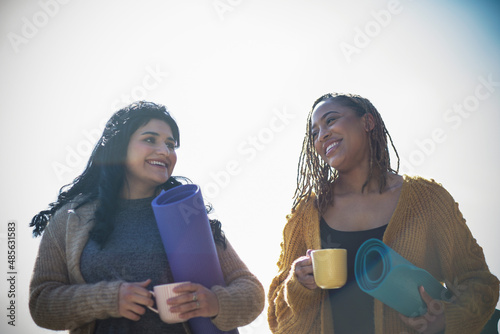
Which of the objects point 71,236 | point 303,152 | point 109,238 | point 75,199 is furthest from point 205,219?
point 303,152

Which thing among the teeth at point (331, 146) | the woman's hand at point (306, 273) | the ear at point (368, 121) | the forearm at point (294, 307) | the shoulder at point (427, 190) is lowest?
the forearm at point (294, 307)

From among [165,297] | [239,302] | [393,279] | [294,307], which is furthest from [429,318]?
[165,297]

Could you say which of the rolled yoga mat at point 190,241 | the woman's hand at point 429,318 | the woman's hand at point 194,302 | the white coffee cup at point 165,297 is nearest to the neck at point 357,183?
the woman's hand at point 429,318

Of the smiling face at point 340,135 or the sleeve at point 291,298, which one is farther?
the smiling face at point 340,135

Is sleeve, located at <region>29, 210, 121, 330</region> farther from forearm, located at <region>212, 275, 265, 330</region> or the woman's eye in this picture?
the woman's eye

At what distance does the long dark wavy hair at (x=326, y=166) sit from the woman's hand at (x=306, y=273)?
508 millimetres

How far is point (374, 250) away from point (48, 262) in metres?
1.77

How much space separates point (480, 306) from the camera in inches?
80.9

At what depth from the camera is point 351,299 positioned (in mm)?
2316

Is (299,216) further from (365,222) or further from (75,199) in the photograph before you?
(75,199)

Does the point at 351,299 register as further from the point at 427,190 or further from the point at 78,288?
the point at 78,288

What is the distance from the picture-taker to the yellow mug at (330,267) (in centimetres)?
199

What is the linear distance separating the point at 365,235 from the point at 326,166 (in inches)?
29.2

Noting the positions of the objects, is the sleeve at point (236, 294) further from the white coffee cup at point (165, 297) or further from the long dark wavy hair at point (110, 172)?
the white coffee cup at point (165, 297)
